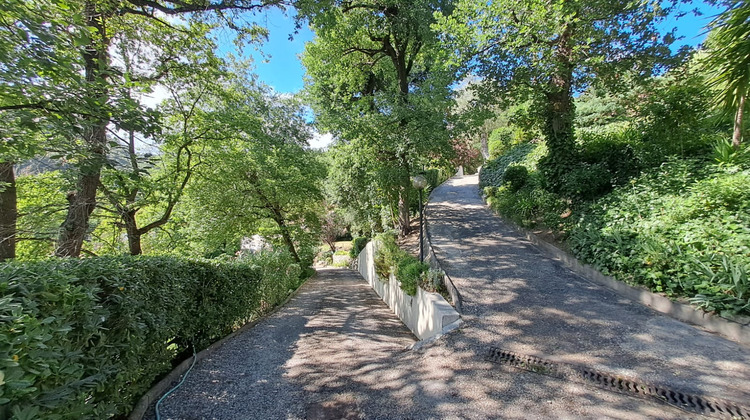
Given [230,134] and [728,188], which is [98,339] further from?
[728,188]

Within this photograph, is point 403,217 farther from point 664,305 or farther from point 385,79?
point 664,305

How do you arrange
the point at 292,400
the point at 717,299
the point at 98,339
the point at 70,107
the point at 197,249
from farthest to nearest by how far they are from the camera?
the point at 197,249 < the point at 717,299 < the point at 292,400 < the point at 70,107 < the point at 98,339

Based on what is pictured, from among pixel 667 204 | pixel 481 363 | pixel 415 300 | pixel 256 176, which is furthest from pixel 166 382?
pixel 256 176

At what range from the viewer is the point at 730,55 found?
321cm

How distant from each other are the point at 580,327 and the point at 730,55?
12.0 feet

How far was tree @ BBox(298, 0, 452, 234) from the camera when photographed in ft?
28.1

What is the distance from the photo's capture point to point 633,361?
3141mm

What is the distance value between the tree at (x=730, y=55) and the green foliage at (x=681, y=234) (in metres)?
1.32

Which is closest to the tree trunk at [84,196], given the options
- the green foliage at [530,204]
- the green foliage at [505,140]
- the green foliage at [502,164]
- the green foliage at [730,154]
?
the green foliage at [530,204]

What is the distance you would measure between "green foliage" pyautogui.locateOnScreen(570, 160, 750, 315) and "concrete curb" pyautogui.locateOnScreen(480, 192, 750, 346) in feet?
0.41

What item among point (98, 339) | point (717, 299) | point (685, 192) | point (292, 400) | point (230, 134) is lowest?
point (292, 400)

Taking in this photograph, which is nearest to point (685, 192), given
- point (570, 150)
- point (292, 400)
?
point (570, 150)

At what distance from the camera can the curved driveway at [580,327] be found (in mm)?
2908

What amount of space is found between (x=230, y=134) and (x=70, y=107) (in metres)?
4.75
